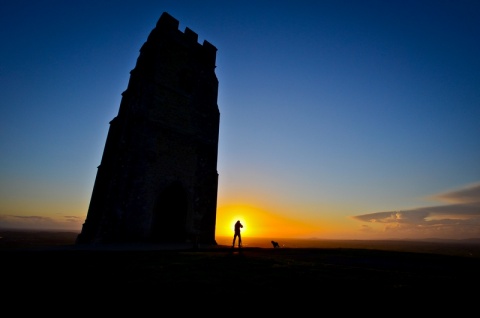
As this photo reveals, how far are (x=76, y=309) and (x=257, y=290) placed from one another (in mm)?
2068

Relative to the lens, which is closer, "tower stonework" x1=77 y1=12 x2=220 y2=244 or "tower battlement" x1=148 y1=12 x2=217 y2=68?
"tower stonework" x1=77 y1=12 x2=220 y2=244

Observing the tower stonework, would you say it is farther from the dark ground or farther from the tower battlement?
the dark ground

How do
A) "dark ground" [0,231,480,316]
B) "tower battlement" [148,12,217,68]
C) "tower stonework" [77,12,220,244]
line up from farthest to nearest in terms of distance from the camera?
1. "tower battlement" [148,12,217,68]
2. "tower stonework" [77,12,220,244]
3. "dark ground" [0,231,480,316]

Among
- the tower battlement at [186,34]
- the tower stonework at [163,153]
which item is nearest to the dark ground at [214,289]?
the tower stonework at [163,153]

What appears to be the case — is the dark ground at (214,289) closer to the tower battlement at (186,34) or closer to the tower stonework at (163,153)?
the tower stonework at (163,153)

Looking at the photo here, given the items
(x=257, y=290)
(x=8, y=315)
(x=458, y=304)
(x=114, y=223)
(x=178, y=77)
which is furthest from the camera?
(x=178, y=77)

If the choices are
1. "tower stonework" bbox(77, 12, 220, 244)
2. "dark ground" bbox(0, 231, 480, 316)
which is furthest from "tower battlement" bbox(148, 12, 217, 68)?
"dark ground" bbox(0, 231, 480, 316)

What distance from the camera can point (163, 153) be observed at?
14.0 m

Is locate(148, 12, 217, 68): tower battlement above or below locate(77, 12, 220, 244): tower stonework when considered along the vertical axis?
above

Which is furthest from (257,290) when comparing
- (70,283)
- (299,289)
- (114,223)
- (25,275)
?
(114,223)

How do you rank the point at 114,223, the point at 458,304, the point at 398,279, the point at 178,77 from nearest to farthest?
1. the point at 458,304
2. the point at 398,279
3. the point at 114,223
4. the point at 178,77

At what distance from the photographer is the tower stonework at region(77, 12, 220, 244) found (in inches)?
484

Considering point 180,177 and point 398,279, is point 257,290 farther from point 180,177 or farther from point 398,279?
point 180,177

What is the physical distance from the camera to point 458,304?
2.77 metres
